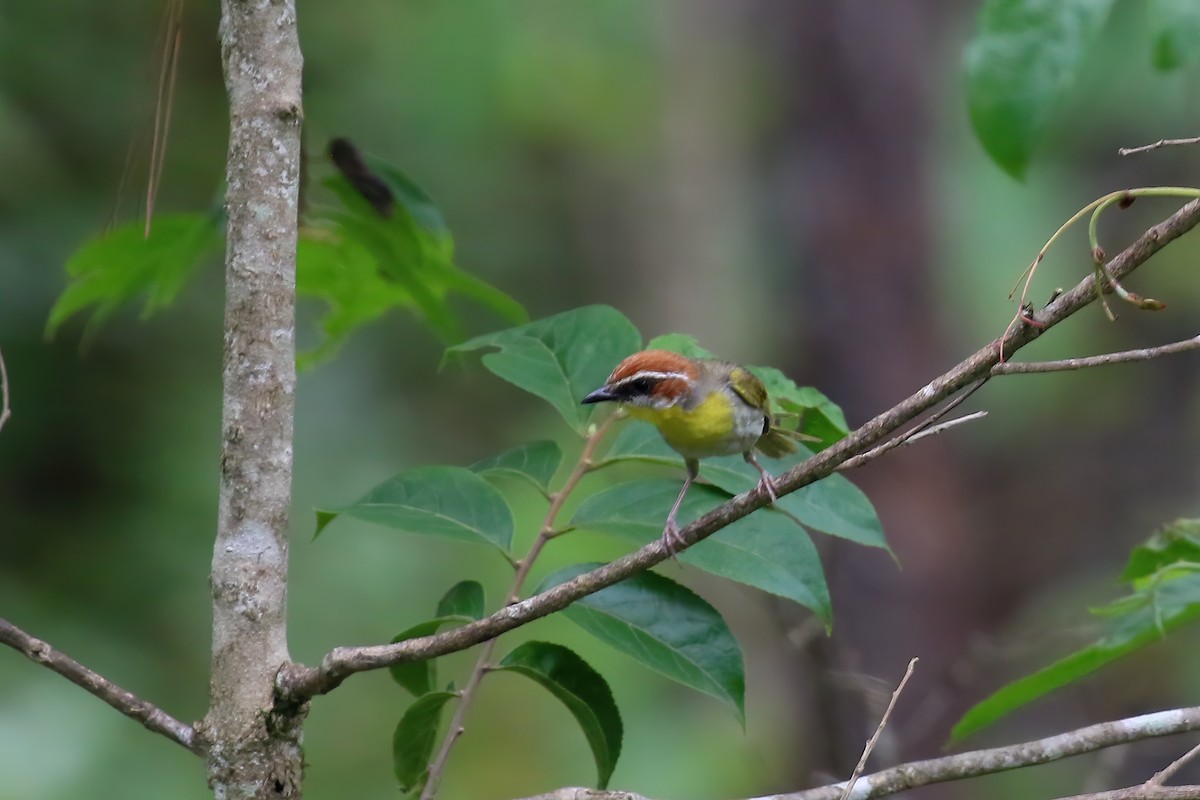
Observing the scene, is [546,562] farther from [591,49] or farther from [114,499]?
[591,49]

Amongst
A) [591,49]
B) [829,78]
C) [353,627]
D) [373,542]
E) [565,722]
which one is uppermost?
[591,49]

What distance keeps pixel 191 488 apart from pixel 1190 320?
735 centimetres

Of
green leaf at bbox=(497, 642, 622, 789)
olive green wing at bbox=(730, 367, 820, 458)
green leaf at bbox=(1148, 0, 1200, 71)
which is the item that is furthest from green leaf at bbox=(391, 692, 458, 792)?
green leaf at bbox=(1148, 0, 1200, 71)

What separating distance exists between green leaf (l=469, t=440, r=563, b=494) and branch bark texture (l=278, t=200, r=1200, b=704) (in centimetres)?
57

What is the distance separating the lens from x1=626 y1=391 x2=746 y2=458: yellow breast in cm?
262

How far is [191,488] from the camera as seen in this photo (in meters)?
5.11

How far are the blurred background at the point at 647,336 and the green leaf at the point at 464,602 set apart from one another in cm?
131

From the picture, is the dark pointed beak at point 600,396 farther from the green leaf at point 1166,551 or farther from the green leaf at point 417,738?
the green leaf at point 1166,551

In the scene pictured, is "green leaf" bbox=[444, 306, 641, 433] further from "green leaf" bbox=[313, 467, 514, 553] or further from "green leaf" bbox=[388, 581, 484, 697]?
"green leaf" bbox=[388, 581, 484, 697]

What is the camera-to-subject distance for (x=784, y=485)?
1.83 meters

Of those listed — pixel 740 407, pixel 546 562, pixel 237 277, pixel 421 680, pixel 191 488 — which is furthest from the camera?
pixel 546 562

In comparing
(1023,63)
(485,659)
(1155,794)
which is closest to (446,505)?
(485,659)

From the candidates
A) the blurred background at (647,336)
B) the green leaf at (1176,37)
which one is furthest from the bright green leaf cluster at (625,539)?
the blurred background at (647,336)

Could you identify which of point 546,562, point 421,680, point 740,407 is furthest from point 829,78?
point 421,680
